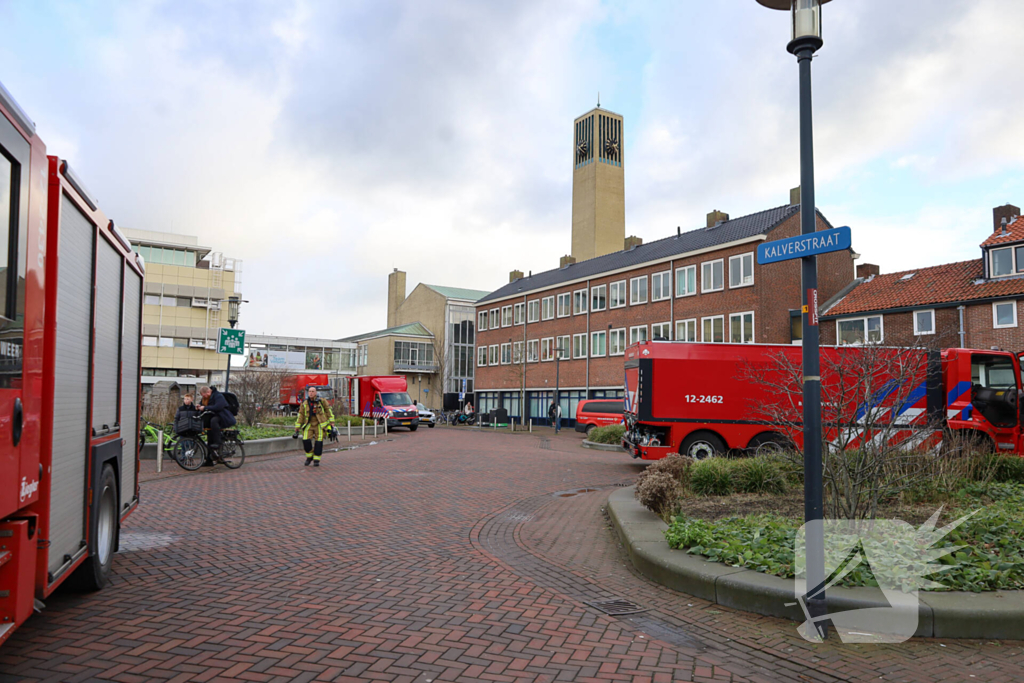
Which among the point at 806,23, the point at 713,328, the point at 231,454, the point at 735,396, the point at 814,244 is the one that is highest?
the point at 713,328

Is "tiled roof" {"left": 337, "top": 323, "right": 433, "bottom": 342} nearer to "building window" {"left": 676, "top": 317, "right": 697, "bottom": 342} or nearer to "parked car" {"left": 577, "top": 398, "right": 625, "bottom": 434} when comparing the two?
"building window" {"left": 676, "top": 317, "right": 697, "bottom": 342}

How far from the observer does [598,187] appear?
3155 inches

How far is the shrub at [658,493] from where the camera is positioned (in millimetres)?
8836

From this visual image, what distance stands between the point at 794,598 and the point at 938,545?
1.97 meters

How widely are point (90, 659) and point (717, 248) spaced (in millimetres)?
36039

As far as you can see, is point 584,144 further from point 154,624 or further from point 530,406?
point 154,624

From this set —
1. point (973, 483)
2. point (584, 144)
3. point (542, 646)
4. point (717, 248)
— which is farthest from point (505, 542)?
point (584, 144)

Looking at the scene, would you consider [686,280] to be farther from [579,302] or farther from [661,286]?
[579,302]

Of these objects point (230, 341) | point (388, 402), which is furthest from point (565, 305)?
point (230, 341)

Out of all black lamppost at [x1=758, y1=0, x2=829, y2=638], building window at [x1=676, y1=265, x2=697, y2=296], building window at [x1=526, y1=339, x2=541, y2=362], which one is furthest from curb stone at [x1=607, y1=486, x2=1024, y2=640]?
building window at [x1=526, y1=339, x2=541, y2=362]

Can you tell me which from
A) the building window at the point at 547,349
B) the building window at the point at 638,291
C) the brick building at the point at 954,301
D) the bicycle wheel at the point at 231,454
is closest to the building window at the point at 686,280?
the building window at the point at 638,291

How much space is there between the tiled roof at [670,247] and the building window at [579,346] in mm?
3962

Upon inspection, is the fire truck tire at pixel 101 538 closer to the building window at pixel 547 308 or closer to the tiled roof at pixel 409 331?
the building window at pixel 547 308

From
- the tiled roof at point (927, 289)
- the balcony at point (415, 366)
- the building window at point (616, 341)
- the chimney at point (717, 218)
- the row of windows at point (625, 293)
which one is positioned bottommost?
the balcony at point (415, 366)
